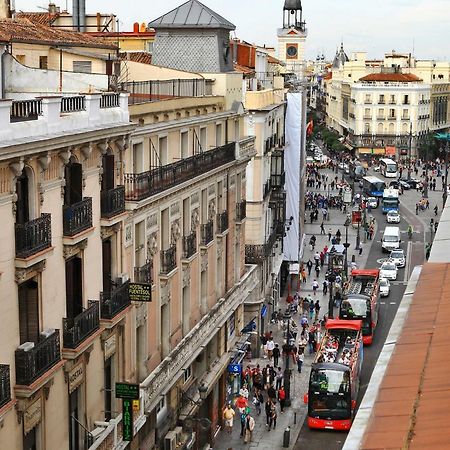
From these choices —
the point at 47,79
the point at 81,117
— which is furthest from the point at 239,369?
the point at 81,117

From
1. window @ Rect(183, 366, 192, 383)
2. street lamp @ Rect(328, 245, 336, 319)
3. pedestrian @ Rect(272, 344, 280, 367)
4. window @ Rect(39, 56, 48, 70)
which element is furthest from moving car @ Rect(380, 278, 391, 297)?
window @ Rect(39, 56, 48, 70)

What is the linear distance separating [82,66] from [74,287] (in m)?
9.15

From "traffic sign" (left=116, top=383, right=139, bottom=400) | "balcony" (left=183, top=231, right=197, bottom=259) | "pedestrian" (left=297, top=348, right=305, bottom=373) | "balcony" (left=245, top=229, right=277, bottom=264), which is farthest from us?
"balcony" (left=245, top=229, right=277, bottom=264)

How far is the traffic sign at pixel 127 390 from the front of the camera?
2478 centimetres

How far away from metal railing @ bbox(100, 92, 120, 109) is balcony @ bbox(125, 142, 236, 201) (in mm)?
2763

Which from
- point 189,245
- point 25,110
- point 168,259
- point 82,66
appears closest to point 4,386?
point 25,110

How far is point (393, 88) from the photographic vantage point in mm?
153500

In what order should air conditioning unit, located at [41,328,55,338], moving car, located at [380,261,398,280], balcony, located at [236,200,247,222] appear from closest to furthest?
air conditioning unit, located at [41,328,55,338], balcony, located at [236,200,247,222], moving car, located at [380,261,398,280]

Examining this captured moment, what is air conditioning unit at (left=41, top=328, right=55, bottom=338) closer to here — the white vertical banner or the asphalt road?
the asphalt road

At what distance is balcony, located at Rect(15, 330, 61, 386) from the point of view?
771 inches

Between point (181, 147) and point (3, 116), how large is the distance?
46.6 feet

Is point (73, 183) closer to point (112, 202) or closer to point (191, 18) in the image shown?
point (112, 202)

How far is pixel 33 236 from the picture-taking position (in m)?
20.0

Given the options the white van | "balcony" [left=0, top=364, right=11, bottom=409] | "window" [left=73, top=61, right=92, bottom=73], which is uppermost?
"window" [left=73, top=61, right=92, bottom=73]
